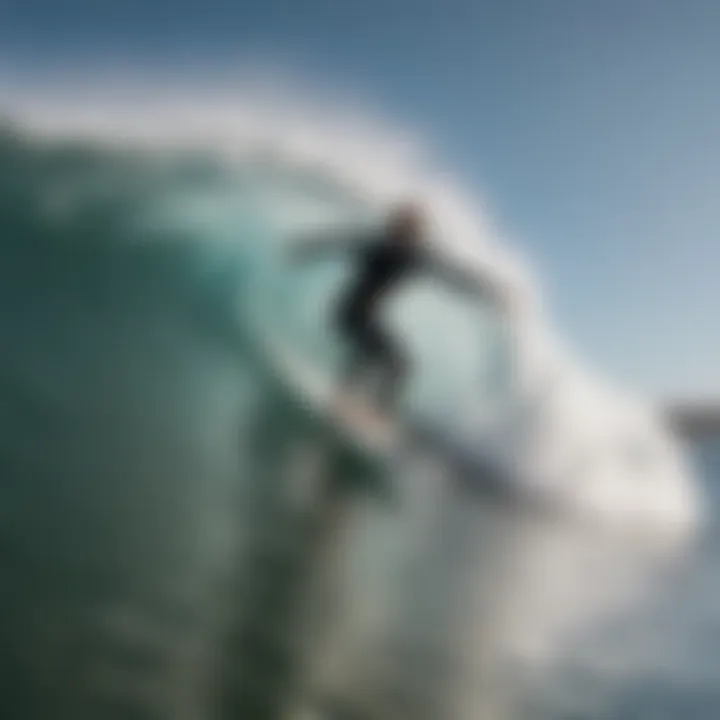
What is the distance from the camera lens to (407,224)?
231cm

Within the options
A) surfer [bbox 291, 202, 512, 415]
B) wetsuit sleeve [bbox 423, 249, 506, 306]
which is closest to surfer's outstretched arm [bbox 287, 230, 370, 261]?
surfer [bbox 291, 202, 512, 415]

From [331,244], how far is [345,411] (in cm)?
38

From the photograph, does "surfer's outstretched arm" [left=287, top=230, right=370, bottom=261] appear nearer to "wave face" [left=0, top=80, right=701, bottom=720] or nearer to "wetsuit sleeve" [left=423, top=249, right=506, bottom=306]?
"wave face" [left=0, top=80, right=701, bottom=720]

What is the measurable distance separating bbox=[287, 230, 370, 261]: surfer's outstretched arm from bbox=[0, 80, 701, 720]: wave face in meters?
0.03

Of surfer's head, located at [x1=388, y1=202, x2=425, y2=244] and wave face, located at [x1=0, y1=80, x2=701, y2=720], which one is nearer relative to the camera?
wave face, located at [x1=0, y1=80, x2=701, y2=720]

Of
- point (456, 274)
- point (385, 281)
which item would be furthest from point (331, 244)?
point (456, 274)

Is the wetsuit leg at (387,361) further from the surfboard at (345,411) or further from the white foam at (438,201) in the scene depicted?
the white foam at (438,201)

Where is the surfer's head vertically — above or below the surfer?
above

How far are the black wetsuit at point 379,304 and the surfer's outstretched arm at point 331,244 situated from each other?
2 centimetres

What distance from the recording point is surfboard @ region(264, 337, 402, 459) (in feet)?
7.55

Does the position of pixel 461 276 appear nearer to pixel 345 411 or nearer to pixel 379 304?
pixel 379 304

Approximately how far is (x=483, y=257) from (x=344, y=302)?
331 mm

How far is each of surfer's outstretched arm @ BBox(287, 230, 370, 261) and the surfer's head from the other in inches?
2.5

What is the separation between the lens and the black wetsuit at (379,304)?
2312 millimetres
